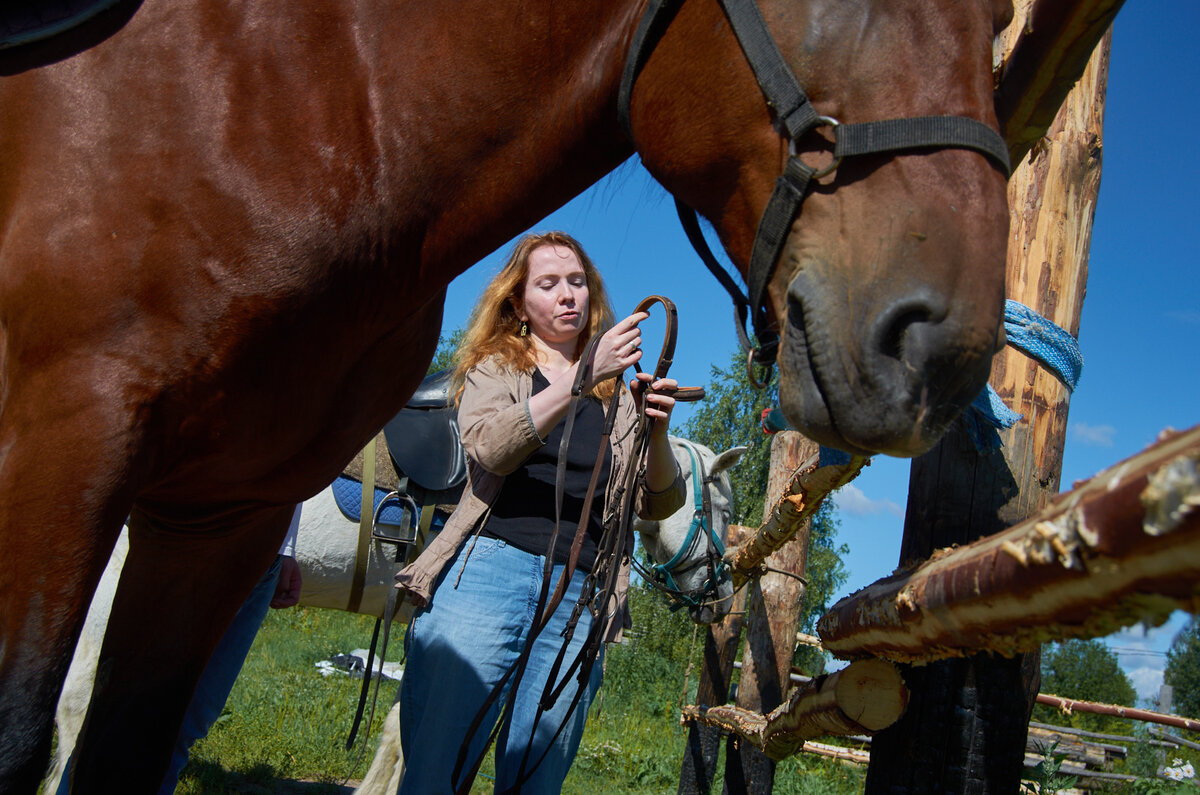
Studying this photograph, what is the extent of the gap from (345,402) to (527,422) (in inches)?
27.8

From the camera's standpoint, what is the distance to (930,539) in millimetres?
1872

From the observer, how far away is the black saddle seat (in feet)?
15.3

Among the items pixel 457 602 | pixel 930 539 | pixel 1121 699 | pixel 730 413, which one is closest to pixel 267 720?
pixel 457 602

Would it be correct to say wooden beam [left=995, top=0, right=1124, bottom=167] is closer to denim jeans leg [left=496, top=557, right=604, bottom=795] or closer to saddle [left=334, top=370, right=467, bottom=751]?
denim jeans leg [left=496, top=557, right=604, bottom=795]

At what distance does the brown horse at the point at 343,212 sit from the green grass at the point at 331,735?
115 inches

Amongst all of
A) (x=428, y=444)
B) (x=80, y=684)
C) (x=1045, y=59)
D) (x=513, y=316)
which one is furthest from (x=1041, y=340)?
(x=80, y=684)

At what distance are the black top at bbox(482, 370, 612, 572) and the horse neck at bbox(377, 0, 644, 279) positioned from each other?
1014 millimetres

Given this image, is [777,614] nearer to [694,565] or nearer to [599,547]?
[694,565]

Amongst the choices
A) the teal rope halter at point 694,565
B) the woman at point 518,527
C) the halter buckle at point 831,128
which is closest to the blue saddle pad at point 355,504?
the teal rope halter at point 694,565

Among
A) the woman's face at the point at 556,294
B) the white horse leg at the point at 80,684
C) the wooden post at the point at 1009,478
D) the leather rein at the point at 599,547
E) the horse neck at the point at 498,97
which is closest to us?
the horse neck at the point at 498,97

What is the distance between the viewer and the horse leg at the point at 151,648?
186 cm

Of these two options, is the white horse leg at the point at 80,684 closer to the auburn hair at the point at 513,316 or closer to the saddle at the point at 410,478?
the saddle at the point at 410,478

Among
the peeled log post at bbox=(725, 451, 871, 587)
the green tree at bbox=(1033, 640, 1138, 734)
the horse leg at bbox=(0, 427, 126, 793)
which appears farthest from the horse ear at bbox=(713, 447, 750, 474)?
the green tree at bbox=(1033, 640, 1138, 734)

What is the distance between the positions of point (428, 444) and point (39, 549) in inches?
135
